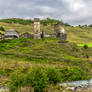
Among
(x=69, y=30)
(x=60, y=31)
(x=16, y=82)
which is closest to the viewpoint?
(x=16, y=82)

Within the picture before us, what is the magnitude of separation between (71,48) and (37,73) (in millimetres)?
40301

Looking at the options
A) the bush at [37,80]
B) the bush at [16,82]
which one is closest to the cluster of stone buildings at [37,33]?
the bush at [37,80]

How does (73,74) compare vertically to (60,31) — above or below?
below

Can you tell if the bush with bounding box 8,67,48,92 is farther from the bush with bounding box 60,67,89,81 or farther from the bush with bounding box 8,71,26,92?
the bush with bounding box 60,67,89,81

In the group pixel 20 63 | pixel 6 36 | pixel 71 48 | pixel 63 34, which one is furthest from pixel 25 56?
pixel 63 34

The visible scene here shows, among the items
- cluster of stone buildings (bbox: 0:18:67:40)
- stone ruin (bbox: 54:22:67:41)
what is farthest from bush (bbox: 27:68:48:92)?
stone ruin (bbox: 54:22:67:41)

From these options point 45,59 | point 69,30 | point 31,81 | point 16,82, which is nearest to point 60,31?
point 45,59

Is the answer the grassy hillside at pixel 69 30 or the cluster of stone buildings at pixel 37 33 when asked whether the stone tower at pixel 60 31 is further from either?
the grassy hillside at pixel 69 30

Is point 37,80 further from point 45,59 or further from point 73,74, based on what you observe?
point 45,59

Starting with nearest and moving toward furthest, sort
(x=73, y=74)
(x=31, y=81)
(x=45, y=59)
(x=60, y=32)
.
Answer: (x=31, y=81)
(x=73, y=74)
(x=45, y=59)
(x=60, y=32)

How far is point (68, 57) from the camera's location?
57.5 metres

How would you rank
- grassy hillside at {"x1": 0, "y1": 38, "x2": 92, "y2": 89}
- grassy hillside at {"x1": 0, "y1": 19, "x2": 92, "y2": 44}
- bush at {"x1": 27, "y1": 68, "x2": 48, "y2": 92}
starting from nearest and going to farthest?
bush at {"x1": 27, "y1": 68, "x2": 48, "y2": 92} → grassy hillside at {"x1": 0, "y1": 38, "x2": 92, "y2": 89} → grassy hillside at {"x1": 0, "y1": 19, "x2": 92, "y2": 44}

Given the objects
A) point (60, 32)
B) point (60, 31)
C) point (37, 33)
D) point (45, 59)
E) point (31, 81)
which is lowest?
point (45, 59)

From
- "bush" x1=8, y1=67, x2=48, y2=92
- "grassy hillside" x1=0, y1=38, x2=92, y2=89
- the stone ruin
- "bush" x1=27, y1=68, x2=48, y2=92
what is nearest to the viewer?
"bush" x1=8, y1=67, x2=48, y2=92
